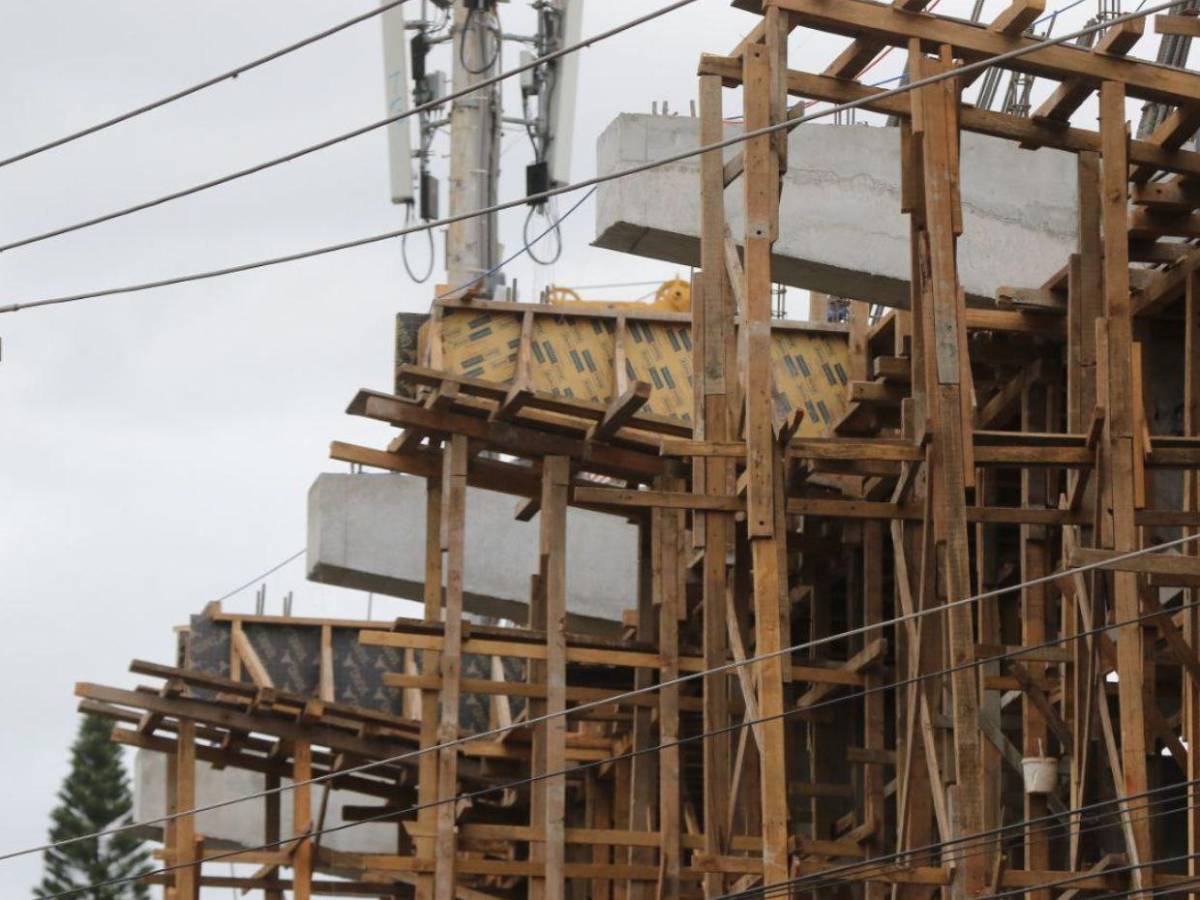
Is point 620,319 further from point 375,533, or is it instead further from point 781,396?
point 375,533

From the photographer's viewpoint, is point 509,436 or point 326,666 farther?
point 326,666

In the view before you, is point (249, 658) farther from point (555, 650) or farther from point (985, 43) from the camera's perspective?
point (985, 43)

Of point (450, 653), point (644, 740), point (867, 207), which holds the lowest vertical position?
point (644, 740)

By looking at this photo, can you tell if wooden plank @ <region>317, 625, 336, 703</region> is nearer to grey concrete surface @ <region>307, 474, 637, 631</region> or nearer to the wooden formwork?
grey concrete surface @ <region>307, 474, 637, 631</region>

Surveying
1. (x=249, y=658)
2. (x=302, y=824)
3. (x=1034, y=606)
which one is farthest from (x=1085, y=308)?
(x=249, y=658)

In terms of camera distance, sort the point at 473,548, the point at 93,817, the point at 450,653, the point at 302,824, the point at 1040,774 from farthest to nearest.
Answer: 1. the point at 93,817
2. the point at 473,548
3. the point at 302,824
4. the point at 450,653
5. the point at 1040,774

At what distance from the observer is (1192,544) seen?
2020 cm

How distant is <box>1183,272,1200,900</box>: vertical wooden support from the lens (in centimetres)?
1806

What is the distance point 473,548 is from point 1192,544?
10865 millimetres

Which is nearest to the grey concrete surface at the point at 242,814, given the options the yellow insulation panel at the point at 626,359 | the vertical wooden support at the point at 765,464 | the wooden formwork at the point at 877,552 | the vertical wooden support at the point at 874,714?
the wooden formwork at the point at 877,552

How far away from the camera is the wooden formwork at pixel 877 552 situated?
18.1 metres

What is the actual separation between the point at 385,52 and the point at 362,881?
17660 millimetres

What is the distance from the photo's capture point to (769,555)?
60.3 ft

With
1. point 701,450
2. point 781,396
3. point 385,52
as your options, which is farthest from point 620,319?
point 385,52
